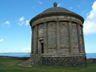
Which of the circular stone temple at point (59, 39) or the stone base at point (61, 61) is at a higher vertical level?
the circular stone temple at point (59, 39)

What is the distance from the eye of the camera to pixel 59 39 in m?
13.1

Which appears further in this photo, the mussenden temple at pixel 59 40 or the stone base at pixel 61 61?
the mussenden temple at pixel 59 40

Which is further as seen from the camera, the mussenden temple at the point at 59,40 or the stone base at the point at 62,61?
the mussenden temple at the point at 59,40

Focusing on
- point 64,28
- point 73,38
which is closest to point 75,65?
point 73,38

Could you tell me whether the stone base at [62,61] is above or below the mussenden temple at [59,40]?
below

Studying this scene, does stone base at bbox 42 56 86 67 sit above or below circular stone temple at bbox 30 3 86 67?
below

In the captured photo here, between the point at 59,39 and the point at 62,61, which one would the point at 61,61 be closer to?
the point at 62,61

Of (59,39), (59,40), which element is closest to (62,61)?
(59,40)

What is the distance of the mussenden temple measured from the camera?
1244 cm

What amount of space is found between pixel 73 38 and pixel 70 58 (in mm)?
3325

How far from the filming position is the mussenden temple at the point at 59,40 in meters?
12.4

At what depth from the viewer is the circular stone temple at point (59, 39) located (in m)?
12.5

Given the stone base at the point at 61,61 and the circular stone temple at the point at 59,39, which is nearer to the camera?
the stone base at the point at 61,61

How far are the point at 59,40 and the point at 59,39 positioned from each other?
156 mm
